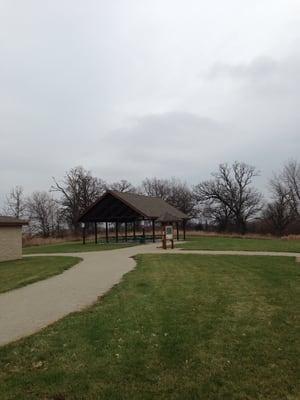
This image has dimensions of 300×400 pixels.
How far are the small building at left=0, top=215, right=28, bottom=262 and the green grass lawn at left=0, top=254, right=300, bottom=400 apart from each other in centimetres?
1736

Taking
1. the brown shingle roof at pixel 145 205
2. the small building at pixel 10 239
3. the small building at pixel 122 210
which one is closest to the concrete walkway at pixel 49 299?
the small building at pixel 10 239

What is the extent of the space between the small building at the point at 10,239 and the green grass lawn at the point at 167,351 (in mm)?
17356

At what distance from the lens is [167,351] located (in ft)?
21.6

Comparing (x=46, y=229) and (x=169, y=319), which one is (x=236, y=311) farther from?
(x=46, y=229)

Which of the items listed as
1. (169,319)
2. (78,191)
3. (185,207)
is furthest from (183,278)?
(185,207)

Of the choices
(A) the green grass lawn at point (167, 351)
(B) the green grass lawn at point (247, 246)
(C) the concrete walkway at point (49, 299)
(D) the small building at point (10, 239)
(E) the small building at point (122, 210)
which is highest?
(E) the small building at point (122, 210)

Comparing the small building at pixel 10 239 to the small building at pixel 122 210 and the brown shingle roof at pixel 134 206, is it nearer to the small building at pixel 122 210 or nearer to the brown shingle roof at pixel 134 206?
the brown shingle roof at pixel 134 206

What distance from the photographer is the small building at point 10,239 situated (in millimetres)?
27219

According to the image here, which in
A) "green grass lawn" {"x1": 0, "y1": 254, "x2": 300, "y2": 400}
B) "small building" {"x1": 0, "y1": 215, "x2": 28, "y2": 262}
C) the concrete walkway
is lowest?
"green grass lawn" {"x1": 0, "y1": 254, "x2": 300, "y2": 400}

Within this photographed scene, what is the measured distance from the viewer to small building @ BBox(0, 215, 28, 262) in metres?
27.2

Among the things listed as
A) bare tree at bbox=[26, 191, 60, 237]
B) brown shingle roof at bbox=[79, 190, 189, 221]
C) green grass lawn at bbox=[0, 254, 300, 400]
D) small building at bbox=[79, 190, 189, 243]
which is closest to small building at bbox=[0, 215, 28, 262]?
brown shingle roof at bbox=[79, 190, 189, 221]

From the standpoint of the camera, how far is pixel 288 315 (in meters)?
8.88

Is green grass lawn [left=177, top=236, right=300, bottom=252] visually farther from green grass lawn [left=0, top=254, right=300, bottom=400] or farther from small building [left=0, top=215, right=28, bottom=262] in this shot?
green grass lawn [left=0, top=254, right=300, bottom=400]

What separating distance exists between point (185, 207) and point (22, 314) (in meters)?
76.0
